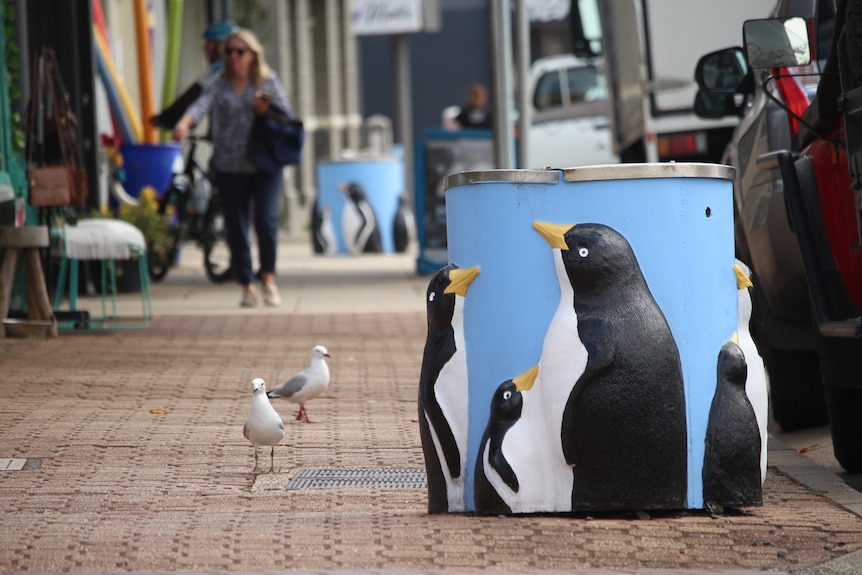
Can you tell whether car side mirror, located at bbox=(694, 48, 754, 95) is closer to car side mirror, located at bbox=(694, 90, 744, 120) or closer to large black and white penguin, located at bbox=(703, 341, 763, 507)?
car side mirror, located at bbox=(694, 90, 744, 120)

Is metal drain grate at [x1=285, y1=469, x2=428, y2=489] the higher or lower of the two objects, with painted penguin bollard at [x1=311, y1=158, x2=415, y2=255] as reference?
lower

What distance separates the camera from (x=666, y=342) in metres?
4.73

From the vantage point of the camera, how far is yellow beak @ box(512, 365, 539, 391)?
15.5 ft

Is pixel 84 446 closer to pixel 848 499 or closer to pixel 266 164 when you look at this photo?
pixel 848 499

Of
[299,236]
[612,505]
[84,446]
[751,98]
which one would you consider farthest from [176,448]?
[299,236]

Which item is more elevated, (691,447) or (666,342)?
(666,342)

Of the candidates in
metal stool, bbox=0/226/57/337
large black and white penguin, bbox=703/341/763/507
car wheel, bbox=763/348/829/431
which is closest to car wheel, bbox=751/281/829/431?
car wheel, bbox=763/348/829/431

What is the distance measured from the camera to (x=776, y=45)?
578 cm

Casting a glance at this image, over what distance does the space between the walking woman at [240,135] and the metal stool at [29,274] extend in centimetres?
242

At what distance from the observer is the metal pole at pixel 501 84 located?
1455 cm

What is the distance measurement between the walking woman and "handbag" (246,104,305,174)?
6 cm

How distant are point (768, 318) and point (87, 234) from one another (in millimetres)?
5047

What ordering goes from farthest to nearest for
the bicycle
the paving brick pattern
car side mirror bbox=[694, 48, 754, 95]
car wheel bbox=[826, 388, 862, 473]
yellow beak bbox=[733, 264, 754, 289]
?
the bicycle → car side mirror bbox=[694, 48, 754, 95] → car wheel bbox=[826, 388, 862, 473] → yellow beak bbox=[733, 264, 754, 289] → the paving brick pattern

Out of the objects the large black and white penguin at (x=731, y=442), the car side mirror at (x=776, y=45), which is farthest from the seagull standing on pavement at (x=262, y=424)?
the car side mirror at (x=776, y=45)
